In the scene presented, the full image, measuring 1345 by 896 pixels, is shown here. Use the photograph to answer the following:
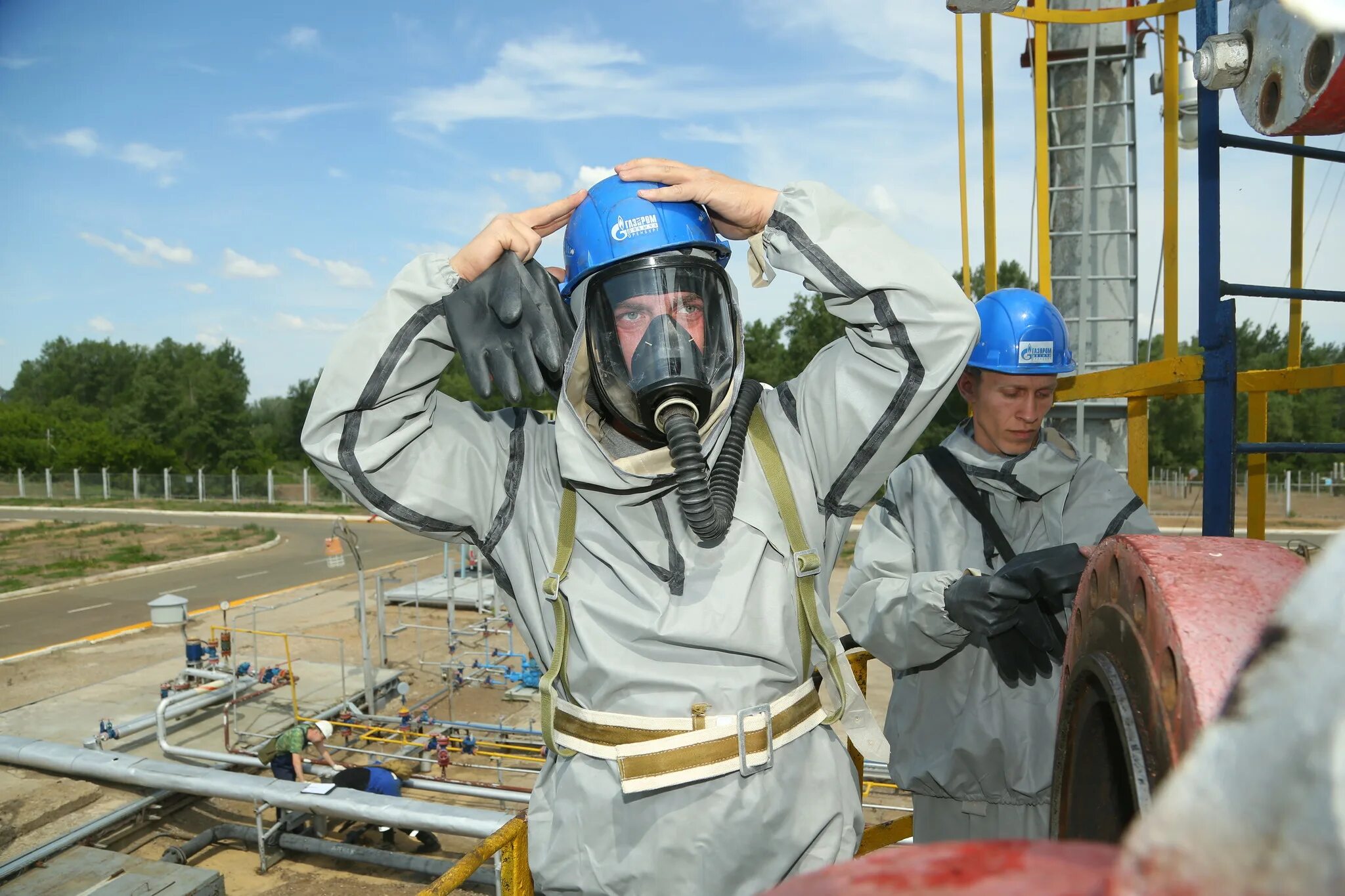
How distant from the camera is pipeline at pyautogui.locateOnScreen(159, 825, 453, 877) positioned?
6.11m

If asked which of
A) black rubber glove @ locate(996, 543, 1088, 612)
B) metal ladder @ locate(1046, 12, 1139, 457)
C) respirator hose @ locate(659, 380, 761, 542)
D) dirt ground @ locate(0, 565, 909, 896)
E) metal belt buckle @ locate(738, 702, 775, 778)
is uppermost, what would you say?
metal ladder @ locate(1046, 12, 1139, 457)

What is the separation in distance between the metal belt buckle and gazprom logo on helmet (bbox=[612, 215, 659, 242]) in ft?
3.48

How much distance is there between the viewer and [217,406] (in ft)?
168

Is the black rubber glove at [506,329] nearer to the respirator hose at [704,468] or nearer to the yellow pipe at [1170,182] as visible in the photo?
the respirator hose at [704,468]

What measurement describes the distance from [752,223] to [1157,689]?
4.46 feet

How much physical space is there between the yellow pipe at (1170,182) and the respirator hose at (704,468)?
1682 millimetres

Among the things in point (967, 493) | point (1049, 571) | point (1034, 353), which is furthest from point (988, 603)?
point (1034, 353)

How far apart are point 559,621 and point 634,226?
2.93 feet

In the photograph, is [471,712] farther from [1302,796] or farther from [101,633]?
[1302,796]

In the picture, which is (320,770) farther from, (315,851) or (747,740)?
(747,740)

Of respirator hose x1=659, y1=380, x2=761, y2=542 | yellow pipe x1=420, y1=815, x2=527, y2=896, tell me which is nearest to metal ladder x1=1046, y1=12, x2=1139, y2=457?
respirator hose x1=659, y1=380, x2=761, y2=542

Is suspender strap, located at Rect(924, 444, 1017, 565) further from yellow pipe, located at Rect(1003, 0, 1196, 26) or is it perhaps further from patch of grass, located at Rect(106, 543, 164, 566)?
patch of grass, located at Rect(106, 543, 164, 566)

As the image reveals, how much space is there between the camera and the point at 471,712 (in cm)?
995

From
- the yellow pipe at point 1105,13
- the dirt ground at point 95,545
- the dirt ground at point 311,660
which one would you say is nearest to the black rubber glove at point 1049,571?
the yellow pipe at point 1105,13
